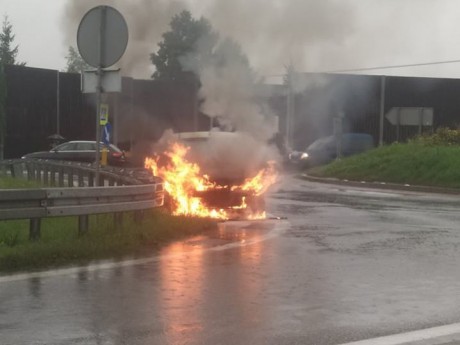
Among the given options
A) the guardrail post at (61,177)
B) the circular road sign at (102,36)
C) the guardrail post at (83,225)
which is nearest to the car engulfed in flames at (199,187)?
the guardrail post at (61,177)

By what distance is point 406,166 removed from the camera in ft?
98.0

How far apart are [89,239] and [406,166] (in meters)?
21.5

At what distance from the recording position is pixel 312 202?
19.0 meters

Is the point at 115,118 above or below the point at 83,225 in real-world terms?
above

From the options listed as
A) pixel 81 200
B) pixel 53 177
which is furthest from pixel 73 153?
pixel 81 200

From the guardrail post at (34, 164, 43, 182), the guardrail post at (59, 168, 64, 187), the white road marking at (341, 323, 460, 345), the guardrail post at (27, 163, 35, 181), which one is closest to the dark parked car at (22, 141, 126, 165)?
the guardrail post at (27, 163, 35, 181)

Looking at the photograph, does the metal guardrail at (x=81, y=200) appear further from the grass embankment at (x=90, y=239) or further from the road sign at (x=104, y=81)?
the road sign at (x=104, y=81)

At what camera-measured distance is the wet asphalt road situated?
19.8 feet

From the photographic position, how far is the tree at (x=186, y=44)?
1622cm

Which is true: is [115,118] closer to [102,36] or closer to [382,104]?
[102,36]

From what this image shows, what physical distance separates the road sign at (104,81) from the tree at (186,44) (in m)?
4.89

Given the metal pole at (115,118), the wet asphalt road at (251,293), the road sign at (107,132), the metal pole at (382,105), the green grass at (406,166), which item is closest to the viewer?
the wet asphalt road at (251,293)

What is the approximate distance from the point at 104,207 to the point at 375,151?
84.9ft

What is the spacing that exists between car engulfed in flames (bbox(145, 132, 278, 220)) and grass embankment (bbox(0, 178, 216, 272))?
2226 mm
